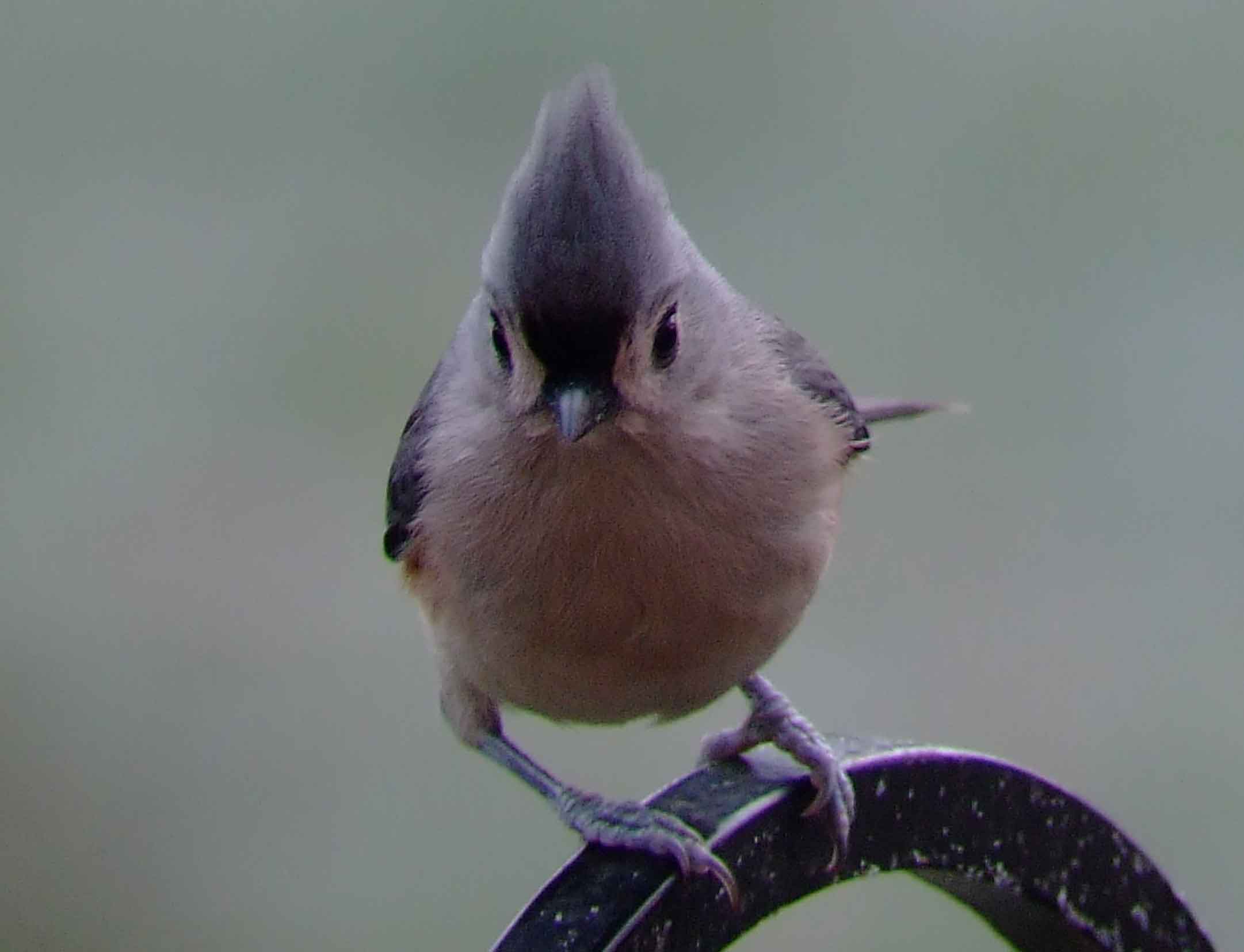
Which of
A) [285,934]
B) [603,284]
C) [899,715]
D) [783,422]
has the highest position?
[603,284]

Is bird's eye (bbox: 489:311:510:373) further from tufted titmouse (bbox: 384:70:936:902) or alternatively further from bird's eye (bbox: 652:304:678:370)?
bird's eye (bbox: 652:304:678:370)

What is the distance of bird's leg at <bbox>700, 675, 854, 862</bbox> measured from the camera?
4.24ft

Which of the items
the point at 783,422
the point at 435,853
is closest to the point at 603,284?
the point at 783,422

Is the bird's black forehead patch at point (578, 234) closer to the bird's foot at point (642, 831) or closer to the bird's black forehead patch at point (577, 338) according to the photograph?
the bird's black forehead patch at point (577, 338)

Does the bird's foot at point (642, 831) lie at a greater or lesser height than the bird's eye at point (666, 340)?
lesser

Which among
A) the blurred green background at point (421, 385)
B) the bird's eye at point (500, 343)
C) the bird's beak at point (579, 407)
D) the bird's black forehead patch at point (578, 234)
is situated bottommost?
the blurred green background at point (421, 385)

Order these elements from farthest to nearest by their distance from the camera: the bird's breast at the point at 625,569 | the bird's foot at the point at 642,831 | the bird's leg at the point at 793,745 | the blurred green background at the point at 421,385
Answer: the blurred green background at the point at 421,385 < the bird's breast at the point at 625,569 < the bird's leg at the point at 793,745 < the bird's foot at the point at 642,831

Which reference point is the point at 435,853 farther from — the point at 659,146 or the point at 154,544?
the point at 659,146

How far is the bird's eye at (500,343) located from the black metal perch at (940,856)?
36 centimetres

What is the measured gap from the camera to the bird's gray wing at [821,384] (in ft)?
5.68

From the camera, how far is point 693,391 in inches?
56.6

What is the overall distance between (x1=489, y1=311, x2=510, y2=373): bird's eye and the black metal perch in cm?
36

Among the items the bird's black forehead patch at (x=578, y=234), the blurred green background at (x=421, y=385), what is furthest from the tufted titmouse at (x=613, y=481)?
the blurred green background at (x=421, y=385)

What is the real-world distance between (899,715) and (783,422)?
1037 millimetres
